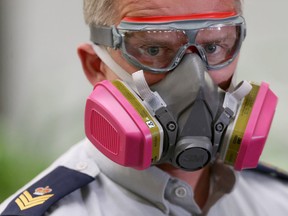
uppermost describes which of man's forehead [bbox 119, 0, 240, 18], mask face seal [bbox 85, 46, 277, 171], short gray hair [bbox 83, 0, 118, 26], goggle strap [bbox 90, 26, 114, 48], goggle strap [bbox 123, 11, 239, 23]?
man's forehead [bbox 119, 0, 240, 18]

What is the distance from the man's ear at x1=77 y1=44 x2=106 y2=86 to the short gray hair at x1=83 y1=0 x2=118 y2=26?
0.23ft

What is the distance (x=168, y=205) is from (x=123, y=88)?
316 mm

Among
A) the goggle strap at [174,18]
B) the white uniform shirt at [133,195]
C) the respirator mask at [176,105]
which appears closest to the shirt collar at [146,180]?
the white uniform shirt at [133,195]

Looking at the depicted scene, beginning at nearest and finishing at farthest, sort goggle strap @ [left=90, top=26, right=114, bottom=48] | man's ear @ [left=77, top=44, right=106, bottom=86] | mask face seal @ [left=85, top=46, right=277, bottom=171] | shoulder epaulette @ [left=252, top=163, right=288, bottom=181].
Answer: mask face seal @ [left=85, top=46, right=277, bottom=171] < goggle strap @ [left=90, top=26, right=114, bottom=48] < man's ear @ [left=77, top=44, right=106, bottom=86] < shoulder epaulette @ [left=252, top=163, right=288, bottom=181]

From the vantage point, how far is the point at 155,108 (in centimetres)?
130

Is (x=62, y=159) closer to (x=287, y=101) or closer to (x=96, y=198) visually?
(x=96, y=198)

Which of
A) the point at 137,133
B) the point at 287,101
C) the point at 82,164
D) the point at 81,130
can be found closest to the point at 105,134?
the point at 137,133

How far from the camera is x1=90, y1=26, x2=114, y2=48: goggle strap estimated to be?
4.60ft

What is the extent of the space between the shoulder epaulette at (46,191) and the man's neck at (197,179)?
20cm

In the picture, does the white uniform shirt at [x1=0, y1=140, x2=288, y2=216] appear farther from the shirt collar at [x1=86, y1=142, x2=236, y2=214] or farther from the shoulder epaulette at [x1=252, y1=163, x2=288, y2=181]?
the shoulder epaulette at [x1=252, y1=163, x2=288, y2=181]

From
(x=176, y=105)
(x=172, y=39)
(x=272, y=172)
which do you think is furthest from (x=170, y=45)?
(x=272, y=172)

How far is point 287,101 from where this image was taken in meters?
2.33

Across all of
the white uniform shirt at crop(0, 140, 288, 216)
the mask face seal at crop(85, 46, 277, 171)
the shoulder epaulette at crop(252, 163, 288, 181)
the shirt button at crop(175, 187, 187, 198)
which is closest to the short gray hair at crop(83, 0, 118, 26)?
the mask face seal at crop(85, 46, 277, 171)

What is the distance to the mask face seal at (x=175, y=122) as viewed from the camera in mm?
1279
